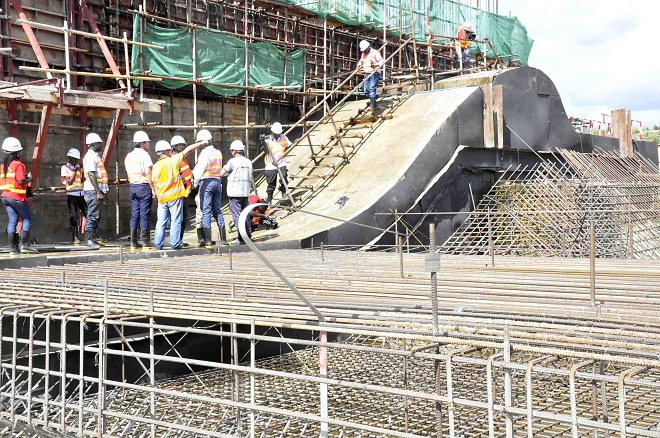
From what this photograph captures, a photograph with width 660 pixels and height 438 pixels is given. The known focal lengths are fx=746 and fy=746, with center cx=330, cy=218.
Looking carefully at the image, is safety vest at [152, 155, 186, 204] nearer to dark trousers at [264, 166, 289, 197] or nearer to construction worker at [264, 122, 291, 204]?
construction worker at [264, 122, 291, 204]

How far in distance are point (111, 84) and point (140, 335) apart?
28.9 ft

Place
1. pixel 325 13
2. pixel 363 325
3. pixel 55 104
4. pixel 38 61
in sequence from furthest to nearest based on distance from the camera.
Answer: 1. pixel 325 13
2. pixel 38 61
3. pixel 55 104
4. pixel 363 325

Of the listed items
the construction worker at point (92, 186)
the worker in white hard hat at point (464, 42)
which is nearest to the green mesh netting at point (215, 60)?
the construction worker at point (92, 186)

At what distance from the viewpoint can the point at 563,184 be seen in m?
14.7

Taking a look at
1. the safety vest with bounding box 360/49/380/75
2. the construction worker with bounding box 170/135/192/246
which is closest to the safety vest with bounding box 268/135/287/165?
the construction worker with bounding box 170/135/192/246

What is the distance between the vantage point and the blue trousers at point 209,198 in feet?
37.6

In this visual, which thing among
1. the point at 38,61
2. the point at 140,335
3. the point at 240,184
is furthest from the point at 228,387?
the point at 38,61

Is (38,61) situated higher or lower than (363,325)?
higher

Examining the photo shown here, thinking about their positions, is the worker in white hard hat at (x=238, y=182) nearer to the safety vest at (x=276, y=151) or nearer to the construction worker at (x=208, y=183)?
the construction worker at (x=208, y=183)

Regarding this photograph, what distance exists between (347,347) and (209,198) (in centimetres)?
778

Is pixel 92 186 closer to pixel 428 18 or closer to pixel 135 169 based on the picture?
pixel 135 169

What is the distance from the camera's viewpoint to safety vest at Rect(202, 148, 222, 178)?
1139 cm

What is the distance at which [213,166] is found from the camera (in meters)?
11.5

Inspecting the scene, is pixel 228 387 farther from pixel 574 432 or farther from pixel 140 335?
pixel 574 432
